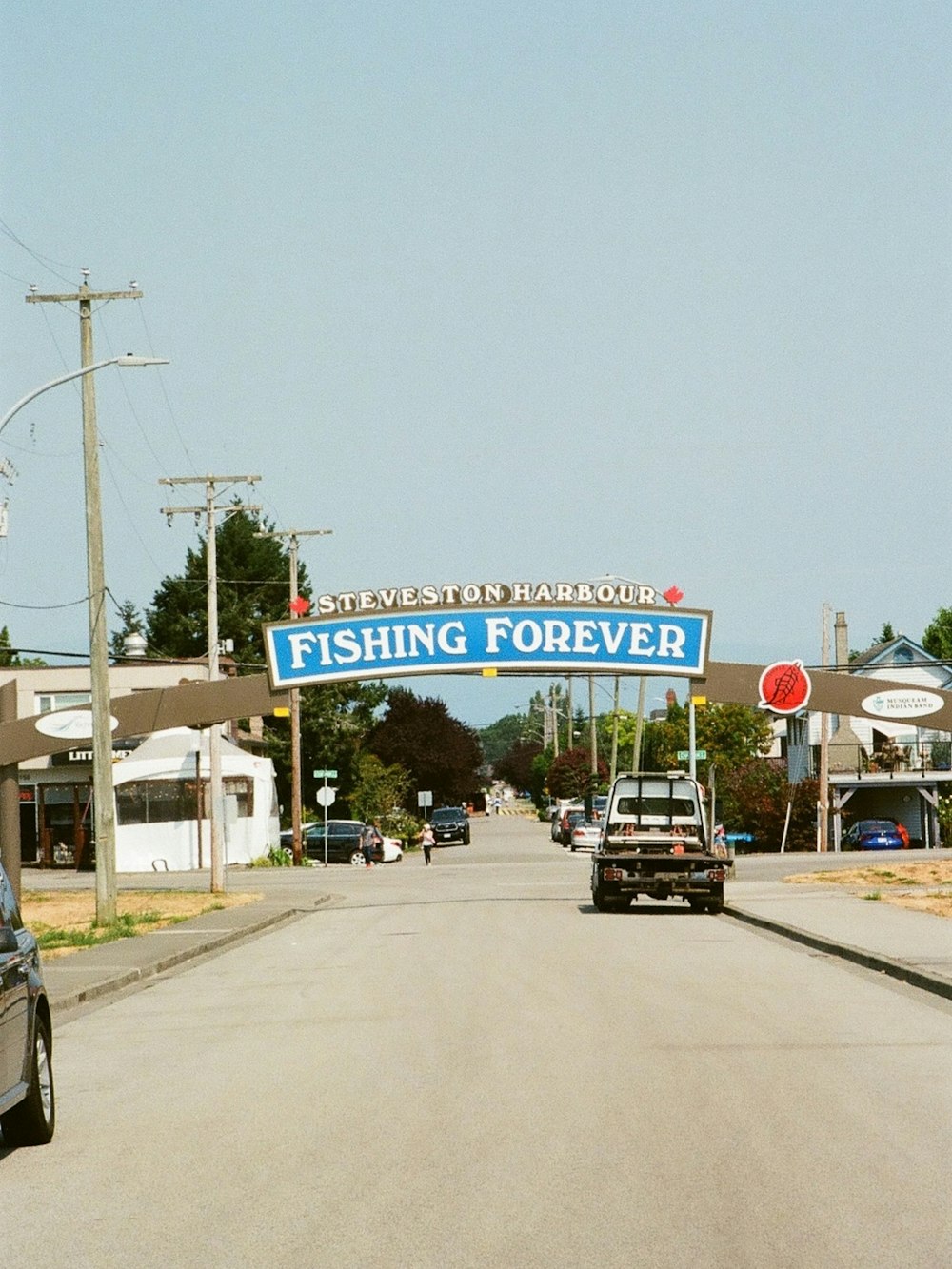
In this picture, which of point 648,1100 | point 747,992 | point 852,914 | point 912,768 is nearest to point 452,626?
point 852,914

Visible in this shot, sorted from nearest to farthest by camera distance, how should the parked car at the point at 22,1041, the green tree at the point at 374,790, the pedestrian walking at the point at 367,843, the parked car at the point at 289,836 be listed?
the parked car at the point at 22,1041, the pedestrian walking at the point at 367,843, the parked car at the point at 289,836, the green tree at the point at 374,790

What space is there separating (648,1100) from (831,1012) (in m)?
5.10

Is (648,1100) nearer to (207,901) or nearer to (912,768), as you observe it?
(207,901)

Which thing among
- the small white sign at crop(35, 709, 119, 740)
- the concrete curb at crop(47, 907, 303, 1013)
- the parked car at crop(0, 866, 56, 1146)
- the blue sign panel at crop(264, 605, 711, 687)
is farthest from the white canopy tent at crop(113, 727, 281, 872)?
the parked car at crop(0, 866, 56, 1146)

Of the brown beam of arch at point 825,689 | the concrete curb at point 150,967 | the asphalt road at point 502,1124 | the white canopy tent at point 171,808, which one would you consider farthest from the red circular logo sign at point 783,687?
the white canopy tent at point 171,808

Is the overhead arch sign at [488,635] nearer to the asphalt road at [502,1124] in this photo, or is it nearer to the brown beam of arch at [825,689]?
the brown beam of arch at [825,689]

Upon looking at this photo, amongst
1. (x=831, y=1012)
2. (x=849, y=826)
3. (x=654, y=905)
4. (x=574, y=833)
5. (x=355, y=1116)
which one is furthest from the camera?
(x=849, y=826)

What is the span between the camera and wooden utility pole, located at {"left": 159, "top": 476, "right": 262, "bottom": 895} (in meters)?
41.1

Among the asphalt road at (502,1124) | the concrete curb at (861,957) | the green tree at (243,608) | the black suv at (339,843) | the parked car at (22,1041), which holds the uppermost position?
the green tree at (243,608)

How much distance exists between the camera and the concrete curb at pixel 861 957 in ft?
55.8

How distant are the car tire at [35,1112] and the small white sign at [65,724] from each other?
2907 cm

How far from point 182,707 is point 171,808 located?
24.3 metres

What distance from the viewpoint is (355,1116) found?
10.3 metres

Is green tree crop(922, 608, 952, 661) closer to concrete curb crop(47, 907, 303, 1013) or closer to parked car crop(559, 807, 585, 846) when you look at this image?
parked car crop(559, 807, 585, 846)
